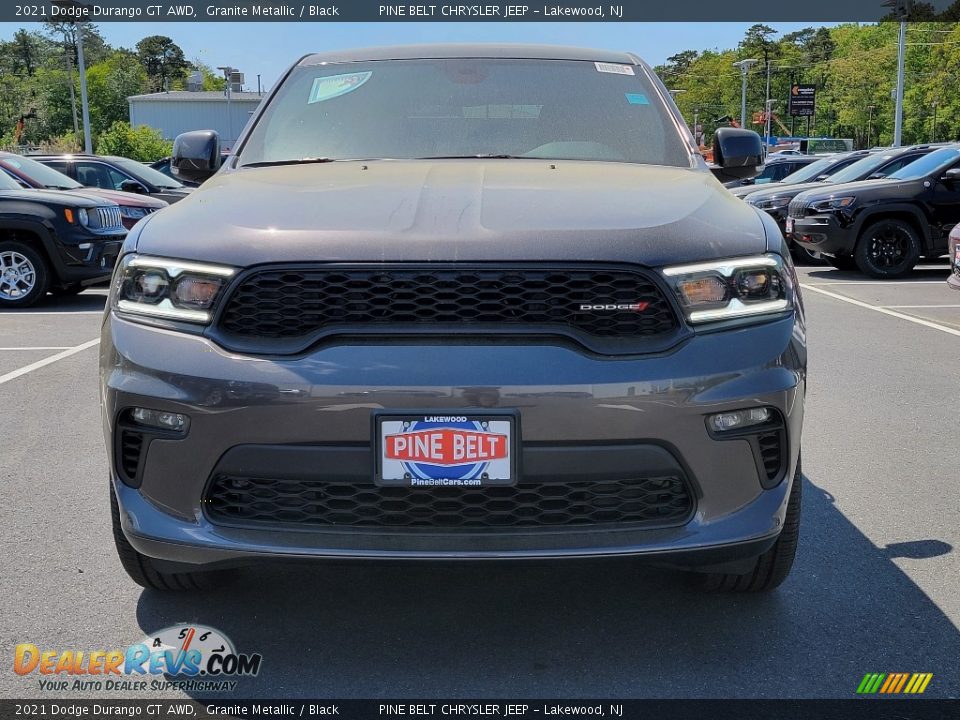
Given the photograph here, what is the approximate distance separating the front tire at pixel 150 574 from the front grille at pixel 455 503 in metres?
0.54

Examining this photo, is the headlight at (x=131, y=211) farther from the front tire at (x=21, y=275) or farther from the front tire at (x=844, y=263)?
the front tire at (x=844, y=263)

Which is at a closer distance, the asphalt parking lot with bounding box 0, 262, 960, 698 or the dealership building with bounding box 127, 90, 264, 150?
the asphalt parking lot with bounding box 0, 262, 960, 698

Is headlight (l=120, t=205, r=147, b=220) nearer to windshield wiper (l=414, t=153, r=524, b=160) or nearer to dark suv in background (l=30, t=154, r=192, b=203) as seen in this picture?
dark suv in background (l=30, t=154, r=192, b=203)

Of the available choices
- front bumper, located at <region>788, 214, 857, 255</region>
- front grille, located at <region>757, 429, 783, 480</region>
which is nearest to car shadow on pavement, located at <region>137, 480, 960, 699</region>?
front grille, located at <region>757, 429, 783, 480</region>

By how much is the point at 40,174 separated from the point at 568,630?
11549 mm

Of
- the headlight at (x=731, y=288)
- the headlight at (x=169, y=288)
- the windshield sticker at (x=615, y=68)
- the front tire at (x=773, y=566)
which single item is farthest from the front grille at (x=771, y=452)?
the windshield sticker at (x=615, y=68)

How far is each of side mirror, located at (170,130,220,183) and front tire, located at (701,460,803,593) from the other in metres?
2.55

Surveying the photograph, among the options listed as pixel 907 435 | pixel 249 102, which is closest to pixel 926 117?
pixel 249 102

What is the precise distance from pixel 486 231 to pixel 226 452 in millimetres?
850

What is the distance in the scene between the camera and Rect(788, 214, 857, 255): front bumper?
43.5ft

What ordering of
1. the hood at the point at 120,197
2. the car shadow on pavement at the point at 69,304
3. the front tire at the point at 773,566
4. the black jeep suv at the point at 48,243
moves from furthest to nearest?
the hood at the point at 120,197 < the car shadow on pavement at the point at 69,304 < the black jeep suv at the point at 48,243 < the front tire at the point at 773,566

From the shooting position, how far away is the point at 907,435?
5371 mm

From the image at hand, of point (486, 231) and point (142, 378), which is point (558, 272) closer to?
point (486, 231)

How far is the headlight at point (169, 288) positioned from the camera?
267 cm
